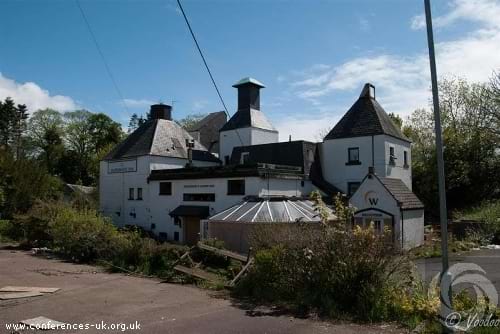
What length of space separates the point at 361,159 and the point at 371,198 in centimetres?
626

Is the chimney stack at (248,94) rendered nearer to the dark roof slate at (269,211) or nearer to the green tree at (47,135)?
the dark roof slate at (269,211)

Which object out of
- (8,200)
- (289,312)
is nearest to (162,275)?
(289,312)

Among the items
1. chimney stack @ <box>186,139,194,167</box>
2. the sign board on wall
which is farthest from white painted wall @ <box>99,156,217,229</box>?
the sign board on wall

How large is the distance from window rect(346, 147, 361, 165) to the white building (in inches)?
2.7

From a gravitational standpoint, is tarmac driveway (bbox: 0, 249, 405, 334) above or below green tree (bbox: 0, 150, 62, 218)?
below

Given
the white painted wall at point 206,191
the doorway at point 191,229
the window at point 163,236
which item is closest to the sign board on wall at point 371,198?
the white painted wall at point 206,191

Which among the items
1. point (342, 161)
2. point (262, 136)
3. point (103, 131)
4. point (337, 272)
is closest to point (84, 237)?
point (337, 272)

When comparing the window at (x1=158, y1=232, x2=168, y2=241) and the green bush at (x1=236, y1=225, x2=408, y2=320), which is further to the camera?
the window at (x1=158, y1=232, x2=168, y2=241)

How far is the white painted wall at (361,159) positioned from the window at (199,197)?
8373 mm

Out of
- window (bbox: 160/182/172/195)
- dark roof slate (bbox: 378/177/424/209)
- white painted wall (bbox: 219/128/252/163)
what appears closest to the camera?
dark roof slate (bbox: 378/177/424/209)

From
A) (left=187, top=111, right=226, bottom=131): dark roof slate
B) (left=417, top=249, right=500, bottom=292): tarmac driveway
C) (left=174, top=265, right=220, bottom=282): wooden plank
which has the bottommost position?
(left=417, top=249, right=500, bottom=292): tarmac driveway

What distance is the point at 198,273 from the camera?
45.6 feet

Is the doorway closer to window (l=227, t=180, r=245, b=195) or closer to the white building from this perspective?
the white building

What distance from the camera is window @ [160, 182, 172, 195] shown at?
3234 centimetres
